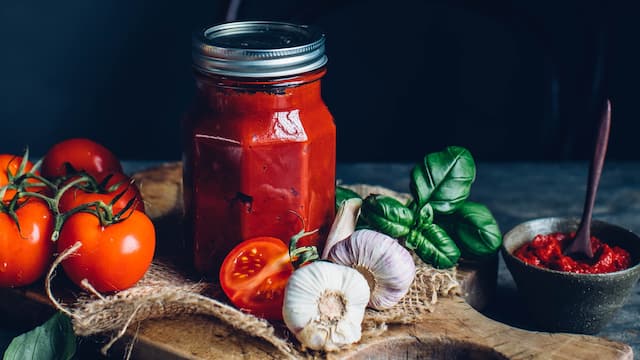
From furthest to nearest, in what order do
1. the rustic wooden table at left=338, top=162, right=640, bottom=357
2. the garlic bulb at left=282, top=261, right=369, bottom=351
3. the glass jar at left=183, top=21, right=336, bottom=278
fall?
the rustic wooden table at left=338, top=162, right=640, bottom=357
the glass jar at left=183, top=21, right=336, bottom=278
the garlic bulb at left=282, top=261, right=369, bottom=351

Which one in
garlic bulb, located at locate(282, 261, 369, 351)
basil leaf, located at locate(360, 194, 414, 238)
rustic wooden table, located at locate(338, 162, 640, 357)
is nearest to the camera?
garlic bulb, located at locate(282, 261, 369, 351)

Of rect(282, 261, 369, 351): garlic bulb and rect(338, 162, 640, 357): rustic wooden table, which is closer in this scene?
rect(282, 261, 369, 351): garlic bulb

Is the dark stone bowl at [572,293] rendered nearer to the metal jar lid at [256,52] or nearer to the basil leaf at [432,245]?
the basil leaf at [432,245]

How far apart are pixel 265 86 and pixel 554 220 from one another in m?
0.62

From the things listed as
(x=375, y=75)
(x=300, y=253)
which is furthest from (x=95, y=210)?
(x=375, y=75)

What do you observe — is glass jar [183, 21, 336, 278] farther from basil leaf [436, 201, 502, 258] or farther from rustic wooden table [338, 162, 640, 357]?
rustic wooden table [338, 162, 640, 357]

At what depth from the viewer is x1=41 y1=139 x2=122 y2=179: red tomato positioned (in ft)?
5.60

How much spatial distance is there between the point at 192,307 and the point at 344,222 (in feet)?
0.99

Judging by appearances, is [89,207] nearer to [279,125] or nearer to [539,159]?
[279,125]

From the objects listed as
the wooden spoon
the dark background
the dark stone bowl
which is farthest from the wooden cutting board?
the dark background

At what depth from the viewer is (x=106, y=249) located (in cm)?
139

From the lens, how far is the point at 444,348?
1.37 m

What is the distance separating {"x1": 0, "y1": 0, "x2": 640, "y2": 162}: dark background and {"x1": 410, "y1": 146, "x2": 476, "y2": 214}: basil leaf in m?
0.91

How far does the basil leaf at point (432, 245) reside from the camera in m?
1.54
